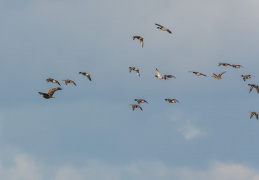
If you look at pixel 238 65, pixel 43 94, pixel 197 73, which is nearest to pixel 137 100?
pixel 197 73

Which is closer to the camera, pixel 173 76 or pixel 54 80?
pixel 54 80

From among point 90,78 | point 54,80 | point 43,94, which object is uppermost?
point 90,78

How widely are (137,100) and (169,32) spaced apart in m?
24.8

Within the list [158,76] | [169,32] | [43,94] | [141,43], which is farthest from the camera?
[158,76]

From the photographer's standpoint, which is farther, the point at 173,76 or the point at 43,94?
the point at 173,76

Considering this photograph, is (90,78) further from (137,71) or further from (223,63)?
(223,63)

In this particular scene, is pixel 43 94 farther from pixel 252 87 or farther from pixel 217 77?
pixel 252 87

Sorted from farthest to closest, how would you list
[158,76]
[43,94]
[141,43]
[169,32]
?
[158,76], [141,43], [169,32], [43,94]

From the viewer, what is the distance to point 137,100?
14312 centimetres

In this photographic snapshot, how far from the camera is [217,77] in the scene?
140m

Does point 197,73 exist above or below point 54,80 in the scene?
above

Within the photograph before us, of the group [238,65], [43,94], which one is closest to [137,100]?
[238,65]

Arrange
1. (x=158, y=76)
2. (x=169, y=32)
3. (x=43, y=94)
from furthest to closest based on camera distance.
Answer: (x=158, y=76) < (x=169, y=32) < (x=43, y=94)

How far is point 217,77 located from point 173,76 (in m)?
11.1
